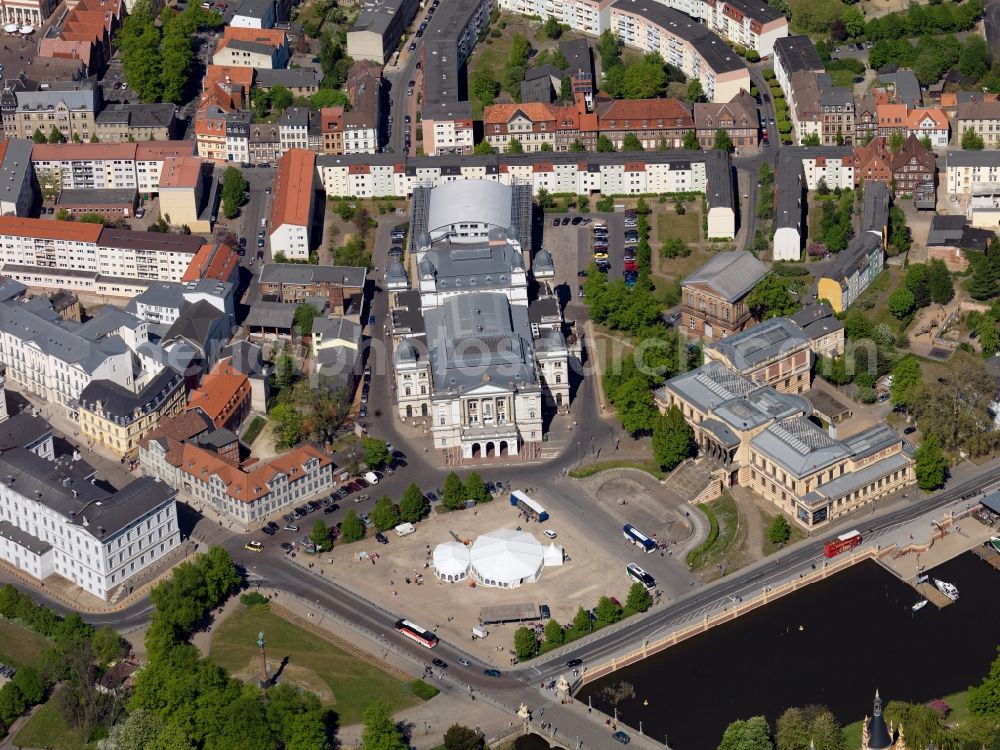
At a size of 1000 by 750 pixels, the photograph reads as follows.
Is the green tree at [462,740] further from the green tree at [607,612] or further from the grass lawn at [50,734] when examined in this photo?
the grass lawn at [50,734]

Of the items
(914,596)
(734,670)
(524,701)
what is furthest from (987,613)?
(524,701)

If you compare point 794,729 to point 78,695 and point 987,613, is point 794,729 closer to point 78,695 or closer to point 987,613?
point 987,613

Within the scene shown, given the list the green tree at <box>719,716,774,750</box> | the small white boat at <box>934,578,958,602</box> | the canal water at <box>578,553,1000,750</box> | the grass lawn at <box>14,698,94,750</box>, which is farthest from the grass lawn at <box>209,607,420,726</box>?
the small white boat at <box>934,578,958,602</box>

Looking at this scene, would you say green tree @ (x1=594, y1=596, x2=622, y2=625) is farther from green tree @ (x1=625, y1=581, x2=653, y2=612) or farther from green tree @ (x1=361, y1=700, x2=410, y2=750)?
green tree @ (x1=361, y1=700, x2=410, y2=750)

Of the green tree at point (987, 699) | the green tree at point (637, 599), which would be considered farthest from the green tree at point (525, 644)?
the green tree at point (987, 699)

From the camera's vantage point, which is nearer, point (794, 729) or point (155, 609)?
point (794, 729)

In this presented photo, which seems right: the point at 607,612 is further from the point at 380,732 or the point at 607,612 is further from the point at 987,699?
the point at 987,699

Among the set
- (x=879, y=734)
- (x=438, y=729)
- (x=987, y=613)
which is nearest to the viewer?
(x=879, y=734)
